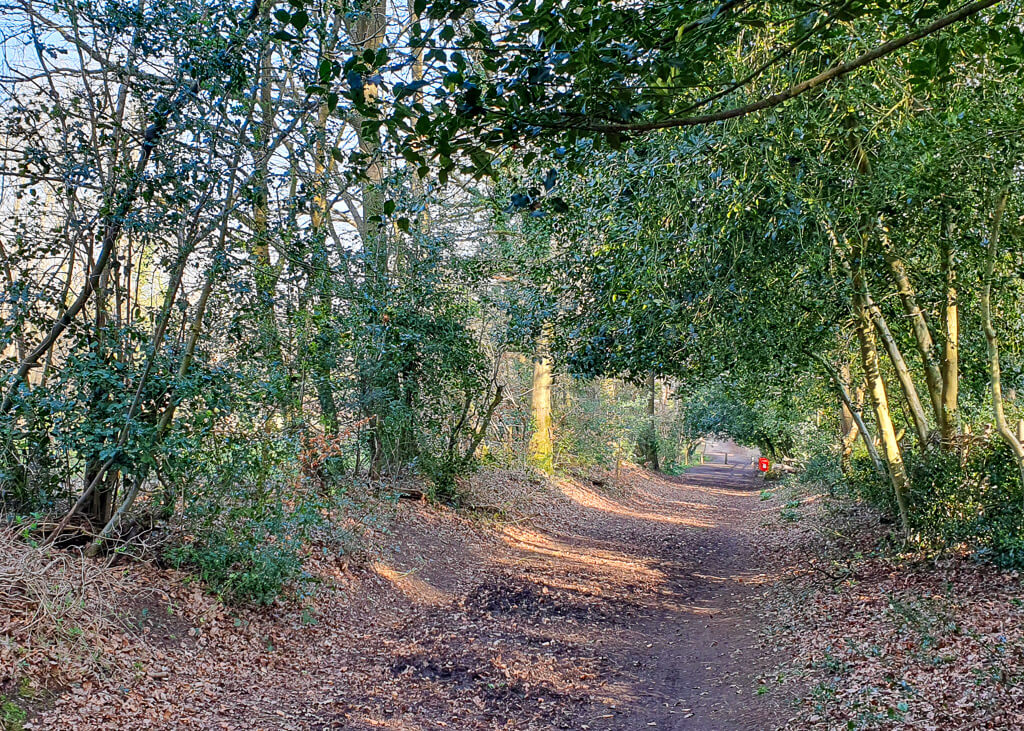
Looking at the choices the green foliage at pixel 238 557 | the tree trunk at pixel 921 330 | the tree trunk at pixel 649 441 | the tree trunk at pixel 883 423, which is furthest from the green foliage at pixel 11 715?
the tree trunk at pixel 649 441

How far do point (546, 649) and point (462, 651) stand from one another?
1.05 m

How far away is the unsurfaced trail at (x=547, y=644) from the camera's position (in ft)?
22.5

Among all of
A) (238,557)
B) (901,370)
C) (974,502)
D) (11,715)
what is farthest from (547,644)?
(901,370)

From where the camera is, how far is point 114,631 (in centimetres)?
668

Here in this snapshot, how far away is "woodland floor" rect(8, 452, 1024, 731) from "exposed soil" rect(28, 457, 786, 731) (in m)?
0.03

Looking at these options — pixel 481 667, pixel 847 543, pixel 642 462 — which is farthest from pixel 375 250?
pixel 642 462

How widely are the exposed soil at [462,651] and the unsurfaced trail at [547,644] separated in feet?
0.09

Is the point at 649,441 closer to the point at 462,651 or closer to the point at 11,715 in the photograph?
the point at 462,651

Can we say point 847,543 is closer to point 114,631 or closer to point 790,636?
point 790,636

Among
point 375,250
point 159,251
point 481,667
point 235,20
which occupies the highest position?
point 235,20

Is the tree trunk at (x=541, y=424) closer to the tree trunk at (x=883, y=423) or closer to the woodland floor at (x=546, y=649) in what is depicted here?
the woodland floor at (x=546, y=649)

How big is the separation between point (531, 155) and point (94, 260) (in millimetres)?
6393

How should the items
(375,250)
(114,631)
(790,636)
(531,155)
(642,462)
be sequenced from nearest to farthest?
(531,155)
(114,631)
(790,636)
(375,250)
(642,462)

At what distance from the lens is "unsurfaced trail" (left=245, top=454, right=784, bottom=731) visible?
6.86 metres
